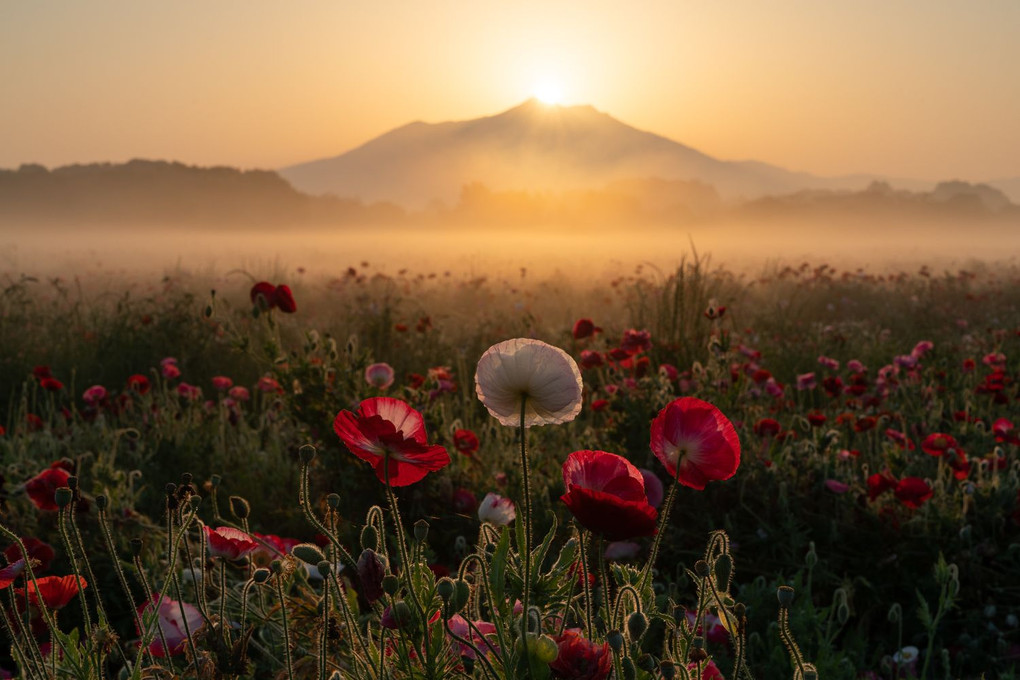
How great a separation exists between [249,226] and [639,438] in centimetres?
8193

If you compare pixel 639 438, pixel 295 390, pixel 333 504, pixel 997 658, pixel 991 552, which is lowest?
pixel 997 658

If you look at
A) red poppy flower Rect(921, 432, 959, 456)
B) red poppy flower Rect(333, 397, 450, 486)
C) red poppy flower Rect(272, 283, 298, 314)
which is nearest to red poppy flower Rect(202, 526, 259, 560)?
red poppy flower Rect(333, 397, 450, 486)

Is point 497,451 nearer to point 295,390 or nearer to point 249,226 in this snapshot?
point 295,390

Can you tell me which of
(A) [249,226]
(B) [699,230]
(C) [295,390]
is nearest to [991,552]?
(C) [295,390]

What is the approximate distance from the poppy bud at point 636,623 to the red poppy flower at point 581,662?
46mm

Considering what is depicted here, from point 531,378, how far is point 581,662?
0.34 m

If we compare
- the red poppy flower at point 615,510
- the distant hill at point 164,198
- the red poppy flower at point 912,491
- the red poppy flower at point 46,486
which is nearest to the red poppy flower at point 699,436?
the red poppy flower at point 615,510

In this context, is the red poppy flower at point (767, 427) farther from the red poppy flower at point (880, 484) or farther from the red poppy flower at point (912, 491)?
the red poppy flower at point (912, 491)

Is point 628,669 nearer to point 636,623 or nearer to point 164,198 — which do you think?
point 636,623

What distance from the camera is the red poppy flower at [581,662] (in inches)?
36.4

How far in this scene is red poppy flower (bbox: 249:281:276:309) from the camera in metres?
2.90

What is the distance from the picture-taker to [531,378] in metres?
1.02

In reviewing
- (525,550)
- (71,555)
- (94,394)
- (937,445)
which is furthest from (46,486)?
(937,445)

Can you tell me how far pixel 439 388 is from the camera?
3.43m
